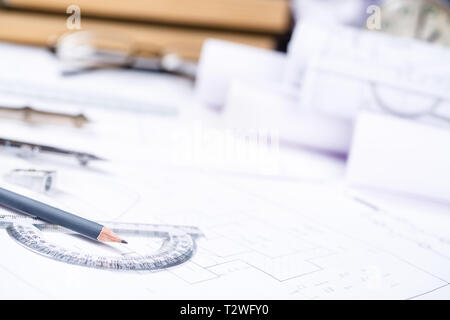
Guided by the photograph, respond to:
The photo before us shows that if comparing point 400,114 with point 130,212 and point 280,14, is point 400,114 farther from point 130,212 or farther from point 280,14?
point 280,14

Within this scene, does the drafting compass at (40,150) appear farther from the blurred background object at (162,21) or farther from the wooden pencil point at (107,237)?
the blurred background object at (162,21)

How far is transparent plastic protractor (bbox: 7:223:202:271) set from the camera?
13.6 inches

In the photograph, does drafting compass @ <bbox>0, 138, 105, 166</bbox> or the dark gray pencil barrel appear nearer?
the dark gray pencil barrel

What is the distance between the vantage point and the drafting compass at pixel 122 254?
0.35 meters

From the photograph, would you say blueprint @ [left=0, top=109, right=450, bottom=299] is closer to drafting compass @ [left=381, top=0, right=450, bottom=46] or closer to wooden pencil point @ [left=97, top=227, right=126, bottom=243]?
wooden pencil point @ [left=97, top=227, right=126, bottom=243]

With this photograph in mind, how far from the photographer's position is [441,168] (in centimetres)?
59

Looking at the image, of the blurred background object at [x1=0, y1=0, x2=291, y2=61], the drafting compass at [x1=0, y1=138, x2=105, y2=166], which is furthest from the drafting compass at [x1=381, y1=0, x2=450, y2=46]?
the drafting compass at [x1=0, y1=138, x2=105, y2=166]

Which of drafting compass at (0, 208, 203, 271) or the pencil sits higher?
the pencil

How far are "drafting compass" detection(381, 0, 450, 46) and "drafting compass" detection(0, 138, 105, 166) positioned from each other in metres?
0.57

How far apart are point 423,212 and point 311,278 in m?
0.24

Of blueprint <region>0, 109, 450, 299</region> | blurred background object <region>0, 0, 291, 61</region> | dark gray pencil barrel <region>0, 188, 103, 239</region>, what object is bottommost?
blueprint <region>0, 109, 450, 299</region>

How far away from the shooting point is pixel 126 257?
0.36 meters

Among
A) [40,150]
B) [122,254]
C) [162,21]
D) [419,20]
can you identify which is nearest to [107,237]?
[122,254]

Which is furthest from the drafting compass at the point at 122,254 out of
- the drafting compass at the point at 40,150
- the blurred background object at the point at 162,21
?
the blurred background object at the point at 162,21
